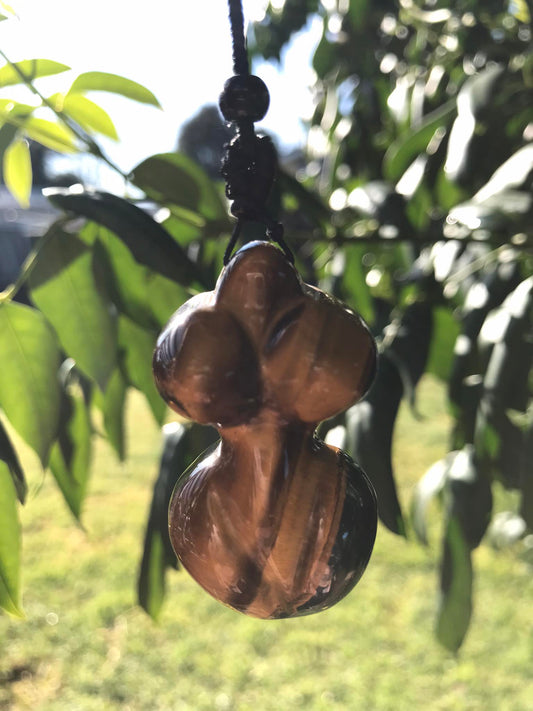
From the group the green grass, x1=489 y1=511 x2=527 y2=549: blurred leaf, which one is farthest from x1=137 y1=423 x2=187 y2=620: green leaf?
x1=489 y1=511 x2=527 y2=549: blurred leaf

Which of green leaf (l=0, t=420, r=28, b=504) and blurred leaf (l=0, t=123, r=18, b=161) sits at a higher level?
blurred leaf (l=0, t=123, r=18, b=161)

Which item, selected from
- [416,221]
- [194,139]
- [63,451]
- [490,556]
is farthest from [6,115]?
[194,139]

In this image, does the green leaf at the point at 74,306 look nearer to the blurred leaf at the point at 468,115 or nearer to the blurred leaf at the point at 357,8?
the blurred leaf at the point at 468,115

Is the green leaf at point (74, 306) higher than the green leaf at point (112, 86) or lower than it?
lower

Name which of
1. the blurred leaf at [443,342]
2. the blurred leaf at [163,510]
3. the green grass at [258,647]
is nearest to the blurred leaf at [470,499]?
the blurred leaf at [443,342]

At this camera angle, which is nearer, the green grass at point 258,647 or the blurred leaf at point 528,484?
the blurred leaf at point 528,484

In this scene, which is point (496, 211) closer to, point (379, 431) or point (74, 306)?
point (379, 431)

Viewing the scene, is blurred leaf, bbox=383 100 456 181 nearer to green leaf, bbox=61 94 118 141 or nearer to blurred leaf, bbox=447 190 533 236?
blurred leaf, bbox=447 190 533 236

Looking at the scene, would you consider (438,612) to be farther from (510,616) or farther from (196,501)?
(510,616)
